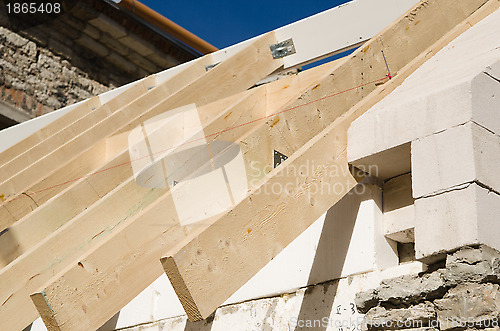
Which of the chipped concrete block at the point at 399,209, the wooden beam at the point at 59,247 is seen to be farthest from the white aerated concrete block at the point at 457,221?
the wooden beam at the point at 59,247

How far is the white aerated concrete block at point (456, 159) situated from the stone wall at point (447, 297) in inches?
10.6

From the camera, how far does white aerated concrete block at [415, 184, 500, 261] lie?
2.48 metres

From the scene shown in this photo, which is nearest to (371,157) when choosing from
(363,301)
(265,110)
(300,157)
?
(300,157)

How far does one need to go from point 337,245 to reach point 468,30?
3.94 feet

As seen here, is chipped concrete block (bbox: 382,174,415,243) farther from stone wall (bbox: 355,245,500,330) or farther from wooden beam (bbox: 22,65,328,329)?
wooden beam (bbox: 22,65,328,329)

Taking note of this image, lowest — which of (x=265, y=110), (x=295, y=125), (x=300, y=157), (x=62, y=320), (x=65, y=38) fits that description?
(x=62, y=320)

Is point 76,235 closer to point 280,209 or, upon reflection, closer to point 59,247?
point 59,247

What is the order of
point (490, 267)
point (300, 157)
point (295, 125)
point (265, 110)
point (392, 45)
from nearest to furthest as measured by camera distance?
1. point (490, 267)
2. point (300, 157)
3. point (295, 125)
4. point (392, 45)
5. point (265, 110)

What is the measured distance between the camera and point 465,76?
2.75m

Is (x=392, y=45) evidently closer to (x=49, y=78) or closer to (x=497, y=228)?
(x=497, y=228)

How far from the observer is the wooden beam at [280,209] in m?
2.37

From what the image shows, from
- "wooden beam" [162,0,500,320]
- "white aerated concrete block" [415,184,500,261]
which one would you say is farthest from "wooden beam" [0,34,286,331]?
"white aerated concrete block" [415,184,500,261]

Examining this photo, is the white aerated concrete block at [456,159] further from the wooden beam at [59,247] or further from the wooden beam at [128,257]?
the wooden beam at [59,247]

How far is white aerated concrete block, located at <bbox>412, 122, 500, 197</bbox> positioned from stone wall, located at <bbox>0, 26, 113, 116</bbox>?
5696 mm
